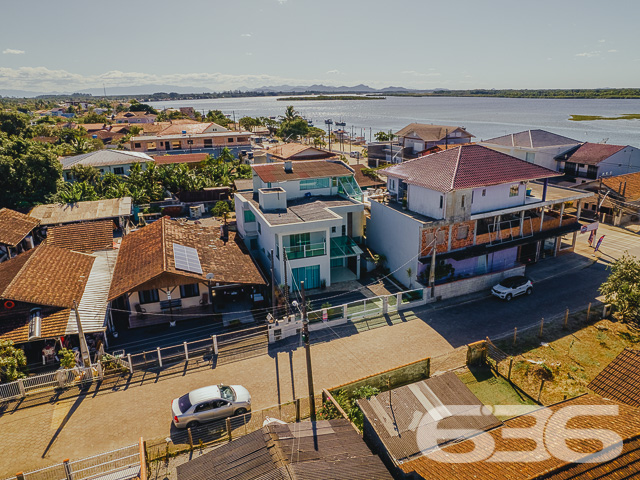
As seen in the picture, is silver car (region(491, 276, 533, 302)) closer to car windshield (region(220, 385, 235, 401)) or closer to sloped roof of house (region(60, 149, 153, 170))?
car windshield (region(220, 385, 235, 401))

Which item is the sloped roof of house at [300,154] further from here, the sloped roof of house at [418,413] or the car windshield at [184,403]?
the sloped roof of house at [418,413]

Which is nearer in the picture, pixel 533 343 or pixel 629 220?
pixel 533 343

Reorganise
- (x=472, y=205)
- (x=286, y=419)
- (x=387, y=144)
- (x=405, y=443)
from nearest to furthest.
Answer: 1. (x=405, y=443)
2. (x=286, y=419)
3. (x=472, y=205)
4. (x=387, y=144)

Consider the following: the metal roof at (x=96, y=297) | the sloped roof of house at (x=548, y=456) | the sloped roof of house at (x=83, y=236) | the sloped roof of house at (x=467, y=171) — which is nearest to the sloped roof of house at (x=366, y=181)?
the sloped roof of house at (x=467, y=171)

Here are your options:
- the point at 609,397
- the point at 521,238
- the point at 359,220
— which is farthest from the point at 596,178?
the point at 609,397

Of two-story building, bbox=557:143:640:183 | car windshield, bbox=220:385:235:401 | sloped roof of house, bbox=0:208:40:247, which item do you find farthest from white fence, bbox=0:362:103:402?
two-story building, bbox=557:143:640:183

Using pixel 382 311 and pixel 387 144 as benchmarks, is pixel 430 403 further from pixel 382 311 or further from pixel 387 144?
pixel 387 144
